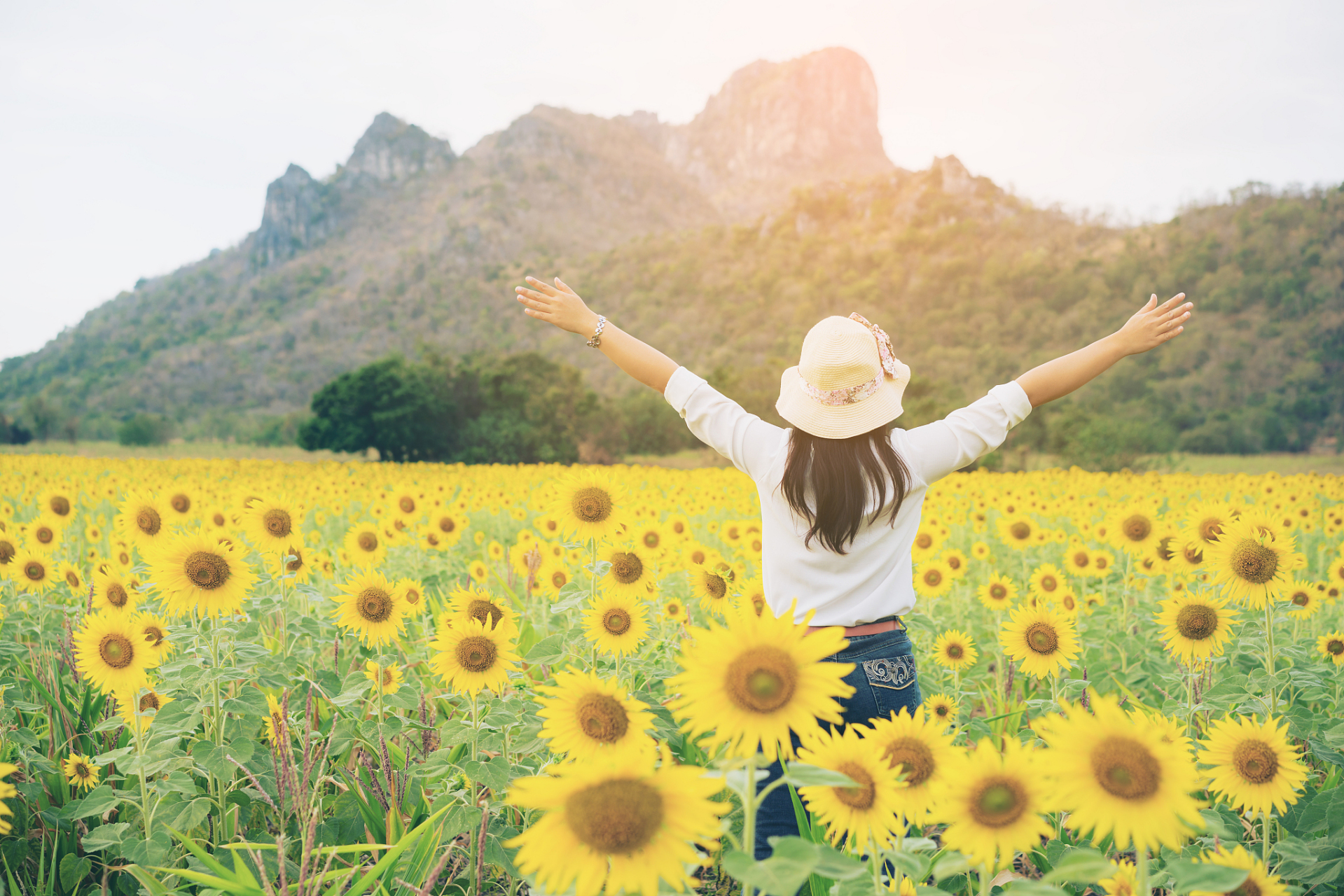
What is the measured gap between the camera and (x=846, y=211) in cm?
8150

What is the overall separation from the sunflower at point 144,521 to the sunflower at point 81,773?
883 millimetres

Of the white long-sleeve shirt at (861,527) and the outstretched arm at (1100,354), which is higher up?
the outstretched arm at (1100,354)

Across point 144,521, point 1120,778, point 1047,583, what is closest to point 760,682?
point 1120,778

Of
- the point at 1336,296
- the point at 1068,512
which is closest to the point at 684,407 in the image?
the point at 1068,512

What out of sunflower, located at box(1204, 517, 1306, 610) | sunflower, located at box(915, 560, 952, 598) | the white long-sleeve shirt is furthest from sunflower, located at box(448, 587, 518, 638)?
sunflower, located at box(915, 560, 952, 598)

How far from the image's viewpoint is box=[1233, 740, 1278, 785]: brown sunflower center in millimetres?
1943

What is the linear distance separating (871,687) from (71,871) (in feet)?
9.03

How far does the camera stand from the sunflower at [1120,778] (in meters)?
1.13

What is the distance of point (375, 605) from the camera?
9.62 ft

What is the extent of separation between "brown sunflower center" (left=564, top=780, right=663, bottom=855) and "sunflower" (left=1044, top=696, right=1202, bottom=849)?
0.65 meters

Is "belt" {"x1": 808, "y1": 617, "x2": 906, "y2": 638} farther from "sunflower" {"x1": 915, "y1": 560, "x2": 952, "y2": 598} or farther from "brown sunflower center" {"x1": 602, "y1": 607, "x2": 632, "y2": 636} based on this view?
"sunflower" {"x1": 915, "y1": 560, "x2": 952, "y2": 598}

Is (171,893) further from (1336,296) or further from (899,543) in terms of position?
(1336,296)

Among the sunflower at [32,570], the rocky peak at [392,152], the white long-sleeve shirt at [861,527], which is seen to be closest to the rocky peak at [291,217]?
the rocky peak at [392,152]

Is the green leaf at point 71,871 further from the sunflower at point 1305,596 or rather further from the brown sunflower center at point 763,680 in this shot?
the sunflower at point 1305,596
